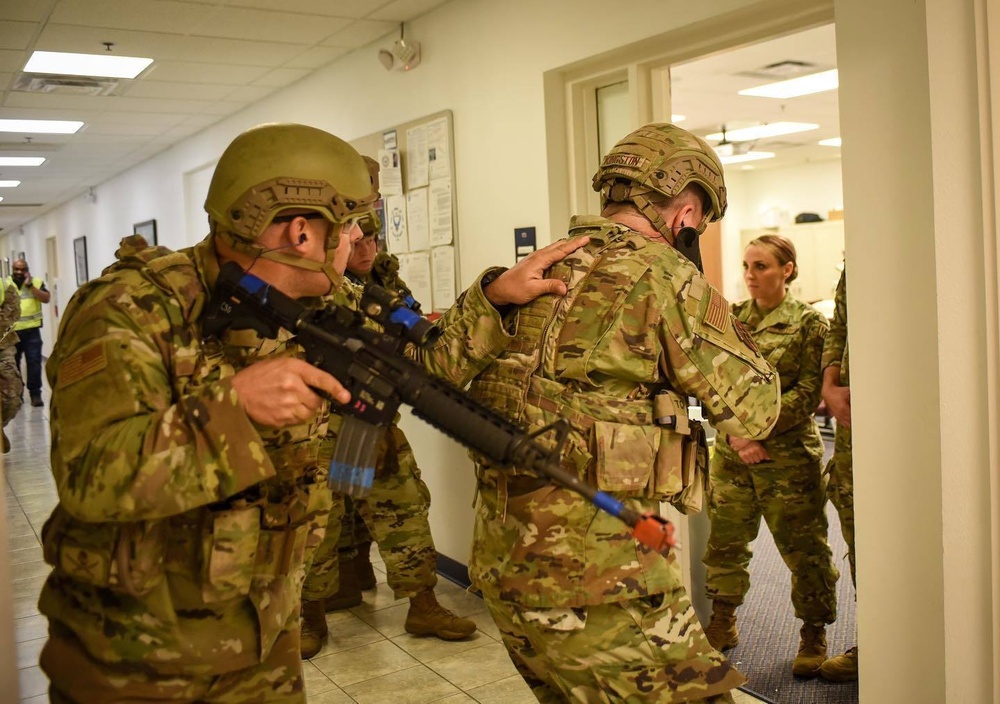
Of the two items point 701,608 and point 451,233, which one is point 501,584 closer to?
point 701,608

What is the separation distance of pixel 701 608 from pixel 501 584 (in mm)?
2116

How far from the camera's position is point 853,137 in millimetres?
2570

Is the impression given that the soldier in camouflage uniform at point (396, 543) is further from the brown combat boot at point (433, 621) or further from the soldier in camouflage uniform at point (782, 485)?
the soldier in camouflage uniform at point (782, 485)

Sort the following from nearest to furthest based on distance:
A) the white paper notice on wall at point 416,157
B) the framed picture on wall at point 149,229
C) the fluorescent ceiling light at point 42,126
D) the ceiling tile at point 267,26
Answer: the ceiling tile at point 267,26
the white paper notice on wall at point 416,157
the fluorescent ceiling light at point 42,126
the framed picture on wall at point 149,229

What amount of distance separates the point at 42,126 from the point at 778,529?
6.71 metres

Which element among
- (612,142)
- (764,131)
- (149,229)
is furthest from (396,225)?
(764,131)

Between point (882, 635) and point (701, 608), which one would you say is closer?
point (882, 635)

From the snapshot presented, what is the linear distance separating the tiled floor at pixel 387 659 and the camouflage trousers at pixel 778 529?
1.68ft

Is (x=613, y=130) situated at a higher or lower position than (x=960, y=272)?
higher

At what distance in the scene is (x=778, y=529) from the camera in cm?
368

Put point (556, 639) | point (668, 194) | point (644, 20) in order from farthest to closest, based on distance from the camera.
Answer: point (644, 20) < point (668, 194) < point (556, 639)

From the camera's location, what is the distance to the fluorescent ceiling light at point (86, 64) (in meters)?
5.28

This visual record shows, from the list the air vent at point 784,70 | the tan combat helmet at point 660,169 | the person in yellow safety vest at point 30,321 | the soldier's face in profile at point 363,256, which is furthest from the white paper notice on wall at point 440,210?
the person in yellow safety vest at point 30,321

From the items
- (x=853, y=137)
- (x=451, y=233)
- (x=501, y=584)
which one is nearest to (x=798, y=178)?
(x=451, y=233)
